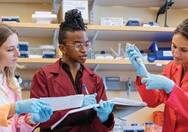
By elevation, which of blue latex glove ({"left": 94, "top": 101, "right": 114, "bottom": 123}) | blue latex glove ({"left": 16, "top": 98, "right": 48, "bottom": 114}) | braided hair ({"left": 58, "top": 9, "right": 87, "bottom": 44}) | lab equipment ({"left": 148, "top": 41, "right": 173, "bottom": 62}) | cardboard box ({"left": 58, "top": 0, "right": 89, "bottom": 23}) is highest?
cardboard box ({"left": 58, "top": 0, "right": 89, "bottom": 23})

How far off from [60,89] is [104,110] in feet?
0.81

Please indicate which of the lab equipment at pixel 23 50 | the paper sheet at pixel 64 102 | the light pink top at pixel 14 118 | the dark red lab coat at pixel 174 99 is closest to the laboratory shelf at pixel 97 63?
the lab equipment at pixel 23 50

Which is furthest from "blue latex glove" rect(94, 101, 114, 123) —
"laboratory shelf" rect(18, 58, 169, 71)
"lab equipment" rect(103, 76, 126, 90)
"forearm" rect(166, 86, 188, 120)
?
"lab equipment" rect(103, 76, 126, 90)

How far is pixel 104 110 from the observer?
158 centimetres

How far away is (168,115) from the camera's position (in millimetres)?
1596

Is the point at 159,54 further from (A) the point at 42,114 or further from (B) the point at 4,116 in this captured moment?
(B) the point at 4,116

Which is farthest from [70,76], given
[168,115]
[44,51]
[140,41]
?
[140,41]

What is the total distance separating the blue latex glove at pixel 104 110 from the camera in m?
1.57

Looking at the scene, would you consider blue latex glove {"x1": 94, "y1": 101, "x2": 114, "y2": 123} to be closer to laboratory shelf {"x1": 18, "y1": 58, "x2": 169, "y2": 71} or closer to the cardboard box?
laboratory shelf {"x1": 18, "y1": 58, "x2": 169, "y2": 71}

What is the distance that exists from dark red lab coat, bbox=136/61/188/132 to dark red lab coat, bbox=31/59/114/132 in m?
0.20

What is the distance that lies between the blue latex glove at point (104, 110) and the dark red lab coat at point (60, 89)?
0.16ft

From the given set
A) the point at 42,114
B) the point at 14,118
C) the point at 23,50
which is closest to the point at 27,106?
the point at 42,114

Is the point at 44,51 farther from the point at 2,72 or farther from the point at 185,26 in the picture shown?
the point at 185,26

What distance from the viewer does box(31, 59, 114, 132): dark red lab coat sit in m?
1.66
